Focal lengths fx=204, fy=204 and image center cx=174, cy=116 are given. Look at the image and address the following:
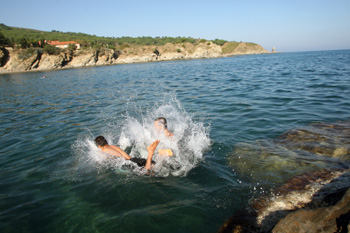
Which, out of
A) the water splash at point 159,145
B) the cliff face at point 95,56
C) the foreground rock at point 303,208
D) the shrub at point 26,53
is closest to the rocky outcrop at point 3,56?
the cliff face at point 95,56

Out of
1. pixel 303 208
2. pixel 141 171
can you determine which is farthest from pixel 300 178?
pixel 141 171

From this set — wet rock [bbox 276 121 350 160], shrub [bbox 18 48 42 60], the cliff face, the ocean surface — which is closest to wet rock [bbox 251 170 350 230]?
the ocean surface

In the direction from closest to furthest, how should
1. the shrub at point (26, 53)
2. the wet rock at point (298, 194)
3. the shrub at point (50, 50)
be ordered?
the wet rock at point (298, 194), the shrub at point (26, 53), the shrub at point (50, 50)

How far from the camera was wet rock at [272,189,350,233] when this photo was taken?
8.05 feet

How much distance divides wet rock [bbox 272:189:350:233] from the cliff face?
7871cm

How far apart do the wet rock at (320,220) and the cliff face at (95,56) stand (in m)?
78.7

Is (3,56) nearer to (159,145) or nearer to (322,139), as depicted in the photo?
(159,145)

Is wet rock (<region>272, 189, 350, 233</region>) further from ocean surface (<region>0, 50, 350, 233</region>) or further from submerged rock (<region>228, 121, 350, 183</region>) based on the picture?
submerged rock (<region>228, 121, 350, 183</region>)

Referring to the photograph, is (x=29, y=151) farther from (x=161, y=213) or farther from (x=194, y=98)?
(x=194, y=98)

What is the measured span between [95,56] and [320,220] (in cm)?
8874

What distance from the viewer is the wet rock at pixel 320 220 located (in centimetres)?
245

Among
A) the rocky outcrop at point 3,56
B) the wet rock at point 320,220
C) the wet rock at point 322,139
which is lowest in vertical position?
the wet rock at point 322,139

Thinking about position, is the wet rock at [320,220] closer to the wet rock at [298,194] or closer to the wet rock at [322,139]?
the wet rock at [298,194]

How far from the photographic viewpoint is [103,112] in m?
11.8
